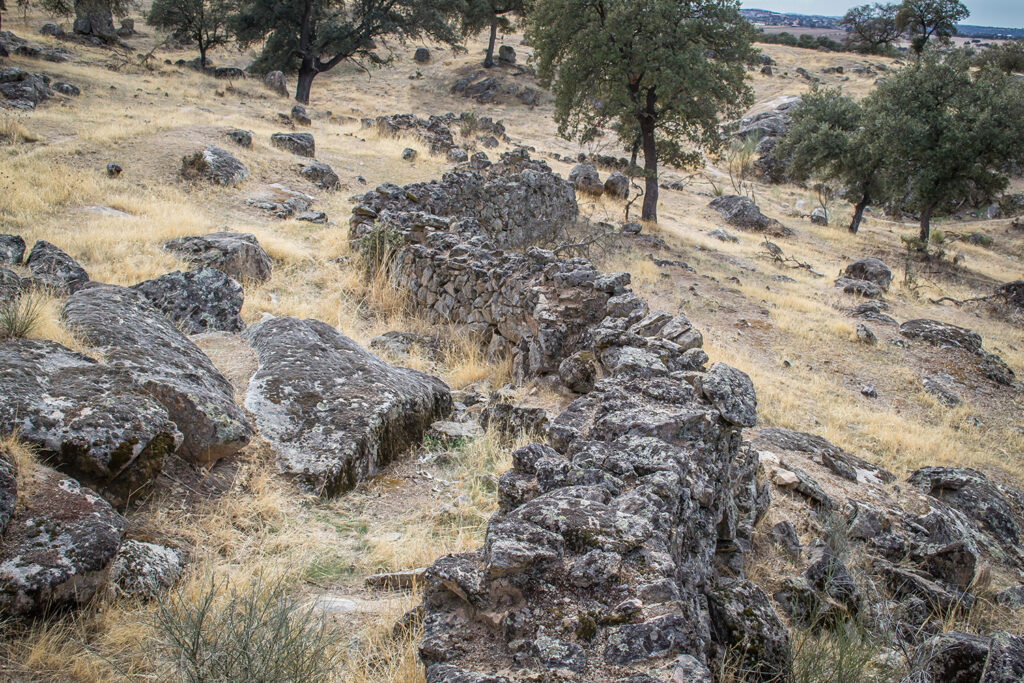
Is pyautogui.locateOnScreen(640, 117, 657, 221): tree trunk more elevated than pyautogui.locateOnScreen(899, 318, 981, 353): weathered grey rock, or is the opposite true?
pyautogui.locateOnScreen(640, 117, 657, 221): tree trunk

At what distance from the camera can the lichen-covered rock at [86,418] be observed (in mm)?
3217

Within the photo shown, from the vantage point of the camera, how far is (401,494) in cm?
452

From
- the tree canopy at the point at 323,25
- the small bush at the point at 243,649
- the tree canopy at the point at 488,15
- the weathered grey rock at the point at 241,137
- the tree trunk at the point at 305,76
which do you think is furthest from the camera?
the tree canopy at the point at 488,15

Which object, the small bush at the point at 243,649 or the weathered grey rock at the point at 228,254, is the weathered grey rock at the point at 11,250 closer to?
the weathered grey rock at the point at 228,254

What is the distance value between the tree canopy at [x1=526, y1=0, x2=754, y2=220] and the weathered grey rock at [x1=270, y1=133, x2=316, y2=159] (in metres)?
8.20

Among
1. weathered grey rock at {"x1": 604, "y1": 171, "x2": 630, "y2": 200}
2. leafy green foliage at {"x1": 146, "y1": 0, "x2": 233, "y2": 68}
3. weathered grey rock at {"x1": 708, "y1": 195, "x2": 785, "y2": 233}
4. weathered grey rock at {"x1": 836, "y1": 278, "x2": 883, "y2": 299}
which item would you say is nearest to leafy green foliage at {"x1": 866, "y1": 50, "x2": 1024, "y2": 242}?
weathered grey rock at {"x1": 708, "y1": 195, "x2": 785, "y2": 233}

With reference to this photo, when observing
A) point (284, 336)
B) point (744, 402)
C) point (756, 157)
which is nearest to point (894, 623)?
point (744, 402)

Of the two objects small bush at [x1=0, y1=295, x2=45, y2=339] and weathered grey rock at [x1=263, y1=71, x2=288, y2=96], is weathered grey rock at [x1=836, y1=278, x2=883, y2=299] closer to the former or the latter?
small bush at [x1=0, y1=295, x2=45, y2=339]

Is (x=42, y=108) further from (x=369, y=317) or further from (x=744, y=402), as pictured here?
(x=744, y=402)

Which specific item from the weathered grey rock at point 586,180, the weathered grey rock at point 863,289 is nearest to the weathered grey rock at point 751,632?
the weathered grey rock at point 863,289

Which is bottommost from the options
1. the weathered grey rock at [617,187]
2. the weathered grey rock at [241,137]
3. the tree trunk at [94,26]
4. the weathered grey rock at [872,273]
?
the weathered grey rock at [872,273]

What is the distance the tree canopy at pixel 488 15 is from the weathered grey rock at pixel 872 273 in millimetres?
30109

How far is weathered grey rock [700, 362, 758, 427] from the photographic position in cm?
396

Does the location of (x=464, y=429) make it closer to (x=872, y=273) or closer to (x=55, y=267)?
(x=55, y=267)
